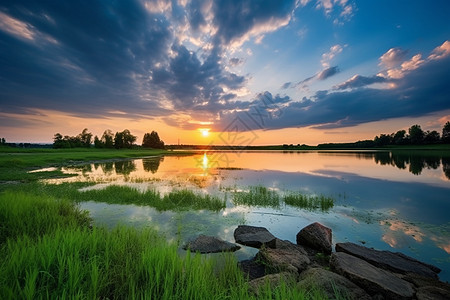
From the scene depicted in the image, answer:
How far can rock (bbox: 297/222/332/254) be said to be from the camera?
7273mm

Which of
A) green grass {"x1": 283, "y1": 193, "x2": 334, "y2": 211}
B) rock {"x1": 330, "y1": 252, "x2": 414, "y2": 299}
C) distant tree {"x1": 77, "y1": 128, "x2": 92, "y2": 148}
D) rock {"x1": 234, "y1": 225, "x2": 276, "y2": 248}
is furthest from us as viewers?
distant tree {"x1": 77, "y1": 128, "x2": 92, "y2": 148}

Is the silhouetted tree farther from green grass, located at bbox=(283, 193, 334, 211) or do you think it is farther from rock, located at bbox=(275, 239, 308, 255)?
rock, located at bbox=(275, 239, 308, 255)

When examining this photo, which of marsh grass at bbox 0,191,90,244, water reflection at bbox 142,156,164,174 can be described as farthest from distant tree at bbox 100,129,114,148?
marsh grass at bbox 0,191,90,244

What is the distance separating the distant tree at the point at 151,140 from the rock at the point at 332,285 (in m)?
146

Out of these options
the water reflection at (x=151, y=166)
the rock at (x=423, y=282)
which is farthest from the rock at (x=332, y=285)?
the water reflection at (x=151, y=166)

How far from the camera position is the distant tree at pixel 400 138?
11912cm

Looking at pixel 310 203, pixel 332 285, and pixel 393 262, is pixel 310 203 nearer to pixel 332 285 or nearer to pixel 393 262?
pixel 393 262

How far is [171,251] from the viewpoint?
4.72 m

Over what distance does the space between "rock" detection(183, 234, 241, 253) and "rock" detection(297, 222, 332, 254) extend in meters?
2.84

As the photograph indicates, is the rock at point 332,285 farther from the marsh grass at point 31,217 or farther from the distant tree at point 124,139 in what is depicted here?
the distant tree at point 124,139

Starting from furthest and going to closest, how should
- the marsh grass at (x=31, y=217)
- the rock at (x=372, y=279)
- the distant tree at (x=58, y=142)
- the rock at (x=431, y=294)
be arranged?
the distant tree at (x=58, y=142) < the marsh grass at (x=31, y=217) < the rock at (x=372, y=279) < the rock at (x=431, y=294)

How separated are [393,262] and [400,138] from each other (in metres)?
158

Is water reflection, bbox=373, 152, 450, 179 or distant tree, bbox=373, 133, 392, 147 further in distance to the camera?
distant tree, bbox=373, 133, 392, 147

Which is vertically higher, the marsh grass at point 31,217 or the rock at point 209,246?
the marsh grass at point 31,217
